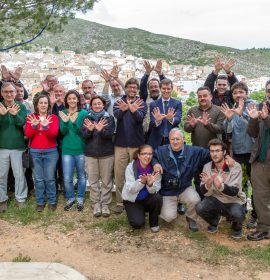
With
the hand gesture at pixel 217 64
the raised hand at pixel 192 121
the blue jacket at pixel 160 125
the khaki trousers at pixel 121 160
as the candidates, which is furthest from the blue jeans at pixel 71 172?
the hand gesture at pixel 217 64

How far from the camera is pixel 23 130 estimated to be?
6.00 meters

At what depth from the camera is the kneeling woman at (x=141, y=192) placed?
17.2 feet

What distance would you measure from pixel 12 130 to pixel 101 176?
1.53 m

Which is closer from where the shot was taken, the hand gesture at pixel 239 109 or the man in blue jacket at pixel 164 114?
the hand gesture at pixel 239 109

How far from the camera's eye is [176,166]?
5.31 meters

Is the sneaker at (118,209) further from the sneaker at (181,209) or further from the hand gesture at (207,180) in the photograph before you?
the hand gesture at (207,180)

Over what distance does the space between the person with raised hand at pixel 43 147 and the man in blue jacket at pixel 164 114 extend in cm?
146

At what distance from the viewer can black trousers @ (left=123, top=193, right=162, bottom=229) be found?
5.29 meters

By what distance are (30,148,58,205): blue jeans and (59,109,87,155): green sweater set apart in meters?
0.21

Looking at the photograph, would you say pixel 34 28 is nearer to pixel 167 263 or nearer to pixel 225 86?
pixel 225 86

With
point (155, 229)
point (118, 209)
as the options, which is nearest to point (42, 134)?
point (118, 209)

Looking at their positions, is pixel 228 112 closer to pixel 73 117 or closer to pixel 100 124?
pixel 100 124

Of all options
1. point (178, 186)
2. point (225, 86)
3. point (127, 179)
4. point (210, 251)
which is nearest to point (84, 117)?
point (127, 179)

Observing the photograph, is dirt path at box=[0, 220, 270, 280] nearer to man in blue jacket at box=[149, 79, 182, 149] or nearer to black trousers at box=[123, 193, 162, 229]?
black trousers at box=[123, 193, 162, 229]
